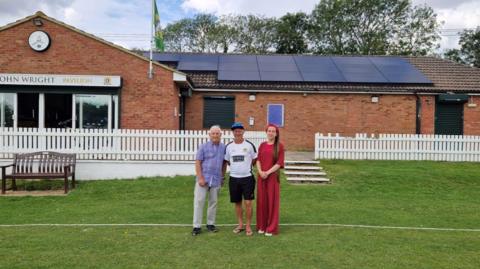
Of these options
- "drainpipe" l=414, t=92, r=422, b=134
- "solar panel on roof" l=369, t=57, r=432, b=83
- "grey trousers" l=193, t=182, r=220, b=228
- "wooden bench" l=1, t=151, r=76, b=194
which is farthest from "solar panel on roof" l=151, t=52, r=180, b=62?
"grey trousers" l=193, t=182, r=220, b=228

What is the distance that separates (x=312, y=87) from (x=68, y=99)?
9.81m

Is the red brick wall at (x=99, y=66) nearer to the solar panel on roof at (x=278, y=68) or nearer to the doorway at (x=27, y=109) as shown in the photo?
the doorway at (x=27, y=109)

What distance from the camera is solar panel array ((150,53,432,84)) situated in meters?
19.8

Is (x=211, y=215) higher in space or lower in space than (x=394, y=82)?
lower

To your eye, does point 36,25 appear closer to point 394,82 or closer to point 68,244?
point 68,244

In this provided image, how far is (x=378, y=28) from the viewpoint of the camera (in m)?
44.8

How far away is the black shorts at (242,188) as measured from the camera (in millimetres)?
6926

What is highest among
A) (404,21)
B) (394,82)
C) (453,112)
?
(404,21)

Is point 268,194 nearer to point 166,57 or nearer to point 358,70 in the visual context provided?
point 358,70

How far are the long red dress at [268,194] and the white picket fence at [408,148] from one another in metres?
8.52

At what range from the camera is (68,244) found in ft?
Result: 20.4

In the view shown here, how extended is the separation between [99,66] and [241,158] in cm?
1026

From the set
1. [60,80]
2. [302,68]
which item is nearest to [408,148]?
[302,68]

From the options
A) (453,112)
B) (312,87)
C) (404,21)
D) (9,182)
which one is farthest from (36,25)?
(404,21)
